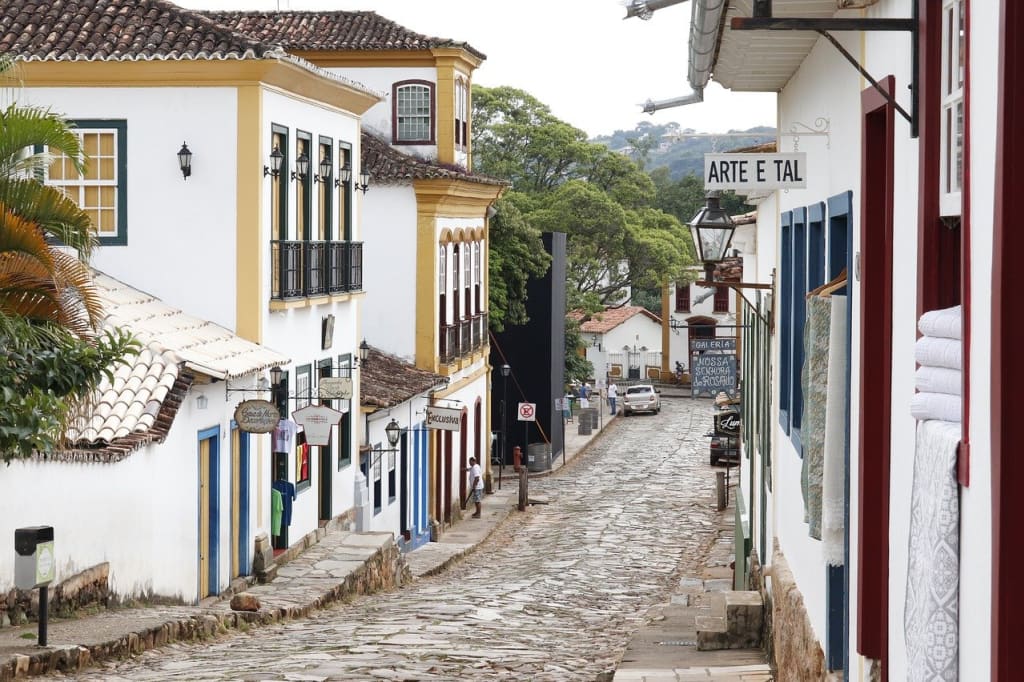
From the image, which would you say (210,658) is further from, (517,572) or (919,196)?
(517,572)

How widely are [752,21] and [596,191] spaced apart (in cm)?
5213

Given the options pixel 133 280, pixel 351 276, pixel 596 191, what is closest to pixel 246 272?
pixel 133 280

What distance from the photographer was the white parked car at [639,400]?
192 feet

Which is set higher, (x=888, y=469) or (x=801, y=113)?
(x=801, y=113)

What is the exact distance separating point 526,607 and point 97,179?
720 centimetres

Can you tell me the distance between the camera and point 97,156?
18.8 m

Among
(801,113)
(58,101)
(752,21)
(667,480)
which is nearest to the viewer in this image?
(752,21)

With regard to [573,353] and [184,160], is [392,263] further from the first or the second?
[573,353]

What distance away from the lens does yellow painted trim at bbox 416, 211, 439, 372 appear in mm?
31078

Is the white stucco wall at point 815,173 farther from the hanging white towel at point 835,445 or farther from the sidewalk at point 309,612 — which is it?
the sidewalk at point 309,612

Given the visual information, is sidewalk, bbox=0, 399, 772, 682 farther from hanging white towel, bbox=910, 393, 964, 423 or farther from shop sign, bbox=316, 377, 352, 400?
hanging white towel, bbox=910, 393, 964, 423

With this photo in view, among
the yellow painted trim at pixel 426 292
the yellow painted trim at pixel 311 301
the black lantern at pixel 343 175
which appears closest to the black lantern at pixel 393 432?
the yellow painted trim at pixel 311 301

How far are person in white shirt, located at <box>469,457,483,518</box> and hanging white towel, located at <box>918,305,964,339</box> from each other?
29.7m

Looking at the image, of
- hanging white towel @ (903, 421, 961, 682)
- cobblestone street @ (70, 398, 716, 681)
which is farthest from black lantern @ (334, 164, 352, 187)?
hanging white towel @ (903, 421, 961, 682)
